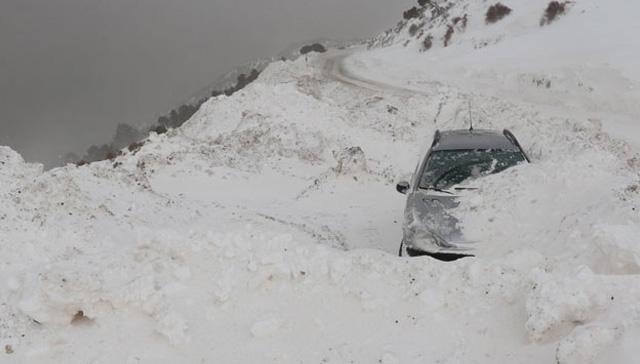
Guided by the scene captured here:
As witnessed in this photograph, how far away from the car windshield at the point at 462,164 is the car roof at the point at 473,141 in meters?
0.15

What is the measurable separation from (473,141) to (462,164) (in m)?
0.84

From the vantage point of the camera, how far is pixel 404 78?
91.6 feet

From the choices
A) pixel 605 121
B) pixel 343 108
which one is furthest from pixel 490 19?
pixel 605 121

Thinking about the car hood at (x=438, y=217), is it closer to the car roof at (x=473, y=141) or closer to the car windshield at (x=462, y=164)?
the car windshield at (x=462, y=164)

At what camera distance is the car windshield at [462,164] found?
863 cm

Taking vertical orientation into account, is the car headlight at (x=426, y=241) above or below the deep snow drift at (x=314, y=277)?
below

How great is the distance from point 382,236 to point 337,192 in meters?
2.91

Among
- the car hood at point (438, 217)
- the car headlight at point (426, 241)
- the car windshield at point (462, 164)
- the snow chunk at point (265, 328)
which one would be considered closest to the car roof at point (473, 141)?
the car windshield at point (462, 164)

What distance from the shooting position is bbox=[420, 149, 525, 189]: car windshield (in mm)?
8633

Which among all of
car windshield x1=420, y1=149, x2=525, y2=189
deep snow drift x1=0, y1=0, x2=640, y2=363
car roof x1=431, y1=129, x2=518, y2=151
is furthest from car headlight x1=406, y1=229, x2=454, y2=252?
car roof x1=431, y1=129, x2=518, y2=151

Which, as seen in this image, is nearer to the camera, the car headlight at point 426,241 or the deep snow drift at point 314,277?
the deep snow drift at point 314,277

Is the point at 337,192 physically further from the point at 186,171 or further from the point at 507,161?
the point at 507,161

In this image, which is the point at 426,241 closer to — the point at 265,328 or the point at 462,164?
the point at 462,164

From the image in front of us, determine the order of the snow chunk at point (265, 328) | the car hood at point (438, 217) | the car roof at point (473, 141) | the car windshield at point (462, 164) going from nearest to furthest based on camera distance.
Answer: the snow chunk at point (265, 328)
the car hood at point (438, 217)
the car windshield at point (462, 164)
the car roof at point (473, 141)
